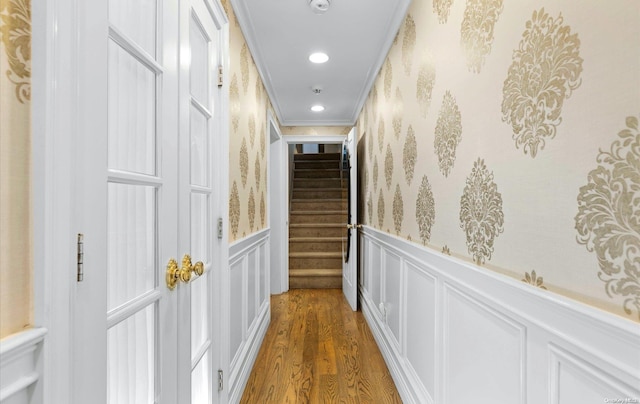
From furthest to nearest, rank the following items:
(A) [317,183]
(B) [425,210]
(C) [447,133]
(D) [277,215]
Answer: (A) [317,183]
(D) [277,215]
(B) [425,210]
(C) [447,133]

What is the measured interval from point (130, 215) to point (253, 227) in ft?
5.44

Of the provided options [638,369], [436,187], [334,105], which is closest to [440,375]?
[436,187]

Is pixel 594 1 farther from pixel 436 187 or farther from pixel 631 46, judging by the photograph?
pixel 436 187

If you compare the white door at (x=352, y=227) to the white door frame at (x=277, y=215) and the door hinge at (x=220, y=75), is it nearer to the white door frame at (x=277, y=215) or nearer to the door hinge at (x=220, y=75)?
the white door frame at (x=277, y=215)

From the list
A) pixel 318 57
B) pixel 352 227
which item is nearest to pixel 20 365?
pixel 318 57

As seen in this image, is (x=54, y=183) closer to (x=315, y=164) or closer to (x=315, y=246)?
(x=315, y=246)

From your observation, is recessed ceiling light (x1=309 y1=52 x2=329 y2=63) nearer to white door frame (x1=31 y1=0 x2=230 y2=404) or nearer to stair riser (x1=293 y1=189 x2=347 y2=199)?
white door frame (x1=31 y1=0 x2=230 y2=404)

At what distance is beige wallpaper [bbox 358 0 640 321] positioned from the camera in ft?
1.97

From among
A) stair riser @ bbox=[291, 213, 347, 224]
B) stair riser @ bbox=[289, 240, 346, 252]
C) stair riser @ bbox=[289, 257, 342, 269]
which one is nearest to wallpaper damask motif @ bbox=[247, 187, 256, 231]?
stair riser @ bbox=[289, 257, 342, 269]

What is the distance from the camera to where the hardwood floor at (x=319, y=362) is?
6.43ft

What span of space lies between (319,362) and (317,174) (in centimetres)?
467

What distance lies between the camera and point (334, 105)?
3.78m

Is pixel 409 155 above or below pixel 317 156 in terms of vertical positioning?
below

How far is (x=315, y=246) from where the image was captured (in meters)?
4.97
